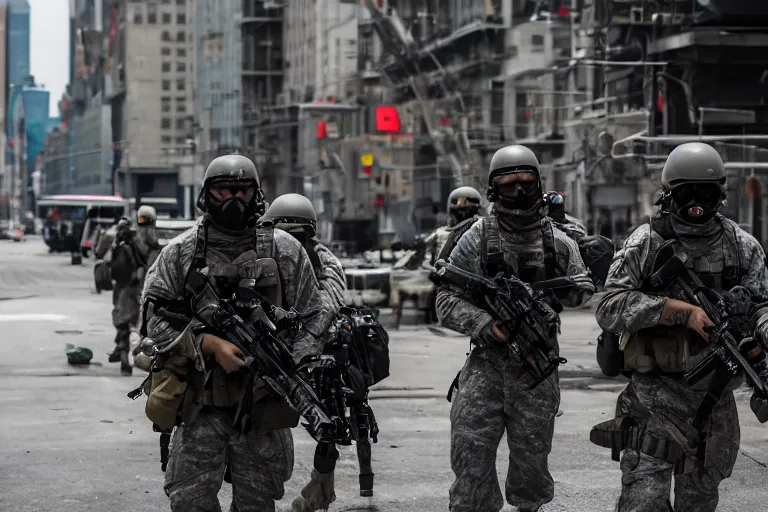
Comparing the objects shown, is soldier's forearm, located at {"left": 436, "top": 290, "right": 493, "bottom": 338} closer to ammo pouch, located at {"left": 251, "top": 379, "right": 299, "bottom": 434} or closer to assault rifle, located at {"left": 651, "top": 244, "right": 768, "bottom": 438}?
assault rifle, located at {"left": 651, "top": 244, "right": 768, "bottom": 438}

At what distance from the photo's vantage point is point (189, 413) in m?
6.00

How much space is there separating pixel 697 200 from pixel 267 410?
2205 millimetres

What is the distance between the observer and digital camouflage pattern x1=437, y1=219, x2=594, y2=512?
6.65m

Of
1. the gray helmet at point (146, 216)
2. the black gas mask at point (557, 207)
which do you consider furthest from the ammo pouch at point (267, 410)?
the gray helmet at point (146, 216)

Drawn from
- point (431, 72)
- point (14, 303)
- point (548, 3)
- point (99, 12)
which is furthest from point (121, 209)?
point (99, 12)

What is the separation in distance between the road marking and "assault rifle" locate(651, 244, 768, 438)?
18658 mm

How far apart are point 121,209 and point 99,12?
444 ft

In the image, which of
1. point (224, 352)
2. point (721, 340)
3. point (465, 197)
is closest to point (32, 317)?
point (465, 197)

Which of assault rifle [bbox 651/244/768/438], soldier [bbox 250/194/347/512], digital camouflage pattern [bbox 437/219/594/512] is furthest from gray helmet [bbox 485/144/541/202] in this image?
soldier [bbox 250/194/347/512]

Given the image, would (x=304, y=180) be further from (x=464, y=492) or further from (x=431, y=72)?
(x=464, y=492)

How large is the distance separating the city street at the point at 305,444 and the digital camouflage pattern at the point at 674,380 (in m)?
1.76

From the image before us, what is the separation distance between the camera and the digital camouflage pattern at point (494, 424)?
21.8 feet

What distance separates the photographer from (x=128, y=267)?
1594 cm

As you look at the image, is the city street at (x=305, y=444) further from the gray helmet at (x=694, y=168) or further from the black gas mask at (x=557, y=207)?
the gray helmet at (x=694, y=168)
